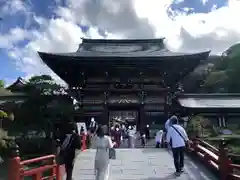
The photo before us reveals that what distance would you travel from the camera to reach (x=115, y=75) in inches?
774

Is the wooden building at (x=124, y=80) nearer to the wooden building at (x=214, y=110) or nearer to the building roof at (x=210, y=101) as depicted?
the wooden building at (x=214, y=110)

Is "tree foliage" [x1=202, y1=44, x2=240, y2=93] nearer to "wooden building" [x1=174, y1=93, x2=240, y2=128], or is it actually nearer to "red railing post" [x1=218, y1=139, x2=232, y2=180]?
"wooden building" [x1=174, y1=93, x2=240, y2=128]

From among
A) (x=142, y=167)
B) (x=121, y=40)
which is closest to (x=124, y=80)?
(x=121, y=40)

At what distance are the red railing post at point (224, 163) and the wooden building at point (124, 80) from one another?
10.7 metres

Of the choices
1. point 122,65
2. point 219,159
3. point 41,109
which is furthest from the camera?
point 122,65

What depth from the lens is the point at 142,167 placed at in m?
9.94

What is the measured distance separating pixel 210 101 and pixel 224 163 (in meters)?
14.9

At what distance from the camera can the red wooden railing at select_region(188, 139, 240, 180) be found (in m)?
7.71

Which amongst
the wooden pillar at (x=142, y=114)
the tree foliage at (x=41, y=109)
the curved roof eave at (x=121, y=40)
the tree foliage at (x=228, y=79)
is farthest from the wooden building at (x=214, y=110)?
the tree foliage at (x=228, y=79)

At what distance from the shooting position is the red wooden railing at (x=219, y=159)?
7.71 m

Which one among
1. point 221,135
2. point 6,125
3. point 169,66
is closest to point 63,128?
point 6,125

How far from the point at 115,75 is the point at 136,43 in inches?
272

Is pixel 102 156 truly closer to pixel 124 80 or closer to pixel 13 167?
pixel 13 167

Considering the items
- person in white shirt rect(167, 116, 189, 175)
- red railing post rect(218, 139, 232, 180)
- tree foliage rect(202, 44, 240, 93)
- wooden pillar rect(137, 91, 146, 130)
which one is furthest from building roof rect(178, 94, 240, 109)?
tree foliage rect(202, 44, 240, 93)
